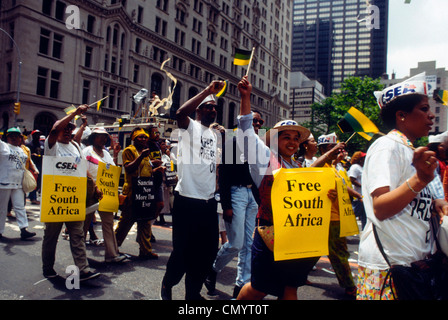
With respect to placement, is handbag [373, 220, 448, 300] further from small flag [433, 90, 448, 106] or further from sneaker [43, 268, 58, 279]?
sneaker [43, 268, 58, 279]

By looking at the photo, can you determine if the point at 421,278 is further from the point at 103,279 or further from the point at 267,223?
the point at 103,279

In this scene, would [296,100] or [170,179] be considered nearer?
[170,179]

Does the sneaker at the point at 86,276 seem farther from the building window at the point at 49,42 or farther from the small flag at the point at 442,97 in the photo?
the building window at the point at 49,42

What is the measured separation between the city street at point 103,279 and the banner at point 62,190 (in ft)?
2.66

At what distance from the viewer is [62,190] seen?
421 cm

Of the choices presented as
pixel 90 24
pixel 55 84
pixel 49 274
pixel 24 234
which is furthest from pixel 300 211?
pixel 90 24

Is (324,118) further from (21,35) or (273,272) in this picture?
(273,272)

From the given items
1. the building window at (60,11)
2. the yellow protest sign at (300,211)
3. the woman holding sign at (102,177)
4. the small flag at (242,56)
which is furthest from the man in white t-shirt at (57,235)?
the building window at (60,11)

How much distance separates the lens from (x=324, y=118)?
160 ft

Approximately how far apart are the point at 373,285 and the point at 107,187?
4.11 m

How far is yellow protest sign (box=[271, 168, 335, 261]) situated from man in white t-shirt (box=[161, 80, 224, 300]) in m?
1.01

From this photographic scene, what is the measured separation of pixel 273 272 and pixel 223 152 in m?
1.96
